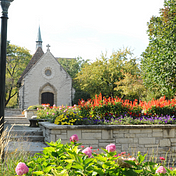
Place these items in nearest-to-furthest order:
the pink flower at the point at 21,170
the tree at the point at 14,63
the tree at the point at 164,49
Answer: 1. the pink flower at the point at 21,170
2. the tree at the point at 164,49
3. the tree at the point at 14,63

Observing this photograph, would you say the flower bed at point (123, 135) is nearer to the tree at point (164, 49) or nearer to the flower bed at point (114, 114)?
the flower bed at point (114, 114)

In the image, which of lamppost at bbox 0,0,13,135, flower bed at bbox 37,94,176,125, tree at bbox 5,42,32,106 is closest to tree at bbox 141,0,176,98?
flower bed at bbox 37,94,176,125

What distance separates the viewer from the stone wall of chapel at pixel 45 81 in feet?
88.6

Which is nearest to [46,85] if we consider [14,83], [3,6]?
[14,83]

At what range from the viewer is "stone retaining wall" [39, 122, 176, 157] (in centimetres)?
632

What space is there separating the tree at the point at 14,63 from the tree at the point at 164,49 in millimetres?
25882

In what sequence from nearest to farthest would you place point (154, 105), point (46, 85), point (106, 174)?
point (106, 174) < point (154, 105) < point (46, 85)

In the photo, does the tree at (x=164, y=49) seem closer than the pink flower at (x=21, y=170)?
No

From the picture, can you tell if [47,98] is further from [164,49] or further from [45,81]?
[164,49]

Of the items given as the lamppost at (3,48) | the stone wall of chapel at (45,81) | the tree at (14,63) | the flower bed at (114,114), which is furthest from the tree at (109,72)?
the lamppost at (3,48)

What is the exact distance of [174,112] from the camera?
8453 millimetres

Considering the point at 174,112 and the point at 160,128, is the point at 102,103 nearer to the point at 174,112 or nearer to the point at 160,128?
the point at 160,128

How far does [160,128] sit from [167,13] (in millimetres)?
6296

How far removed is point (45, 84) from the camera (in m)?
27.5
